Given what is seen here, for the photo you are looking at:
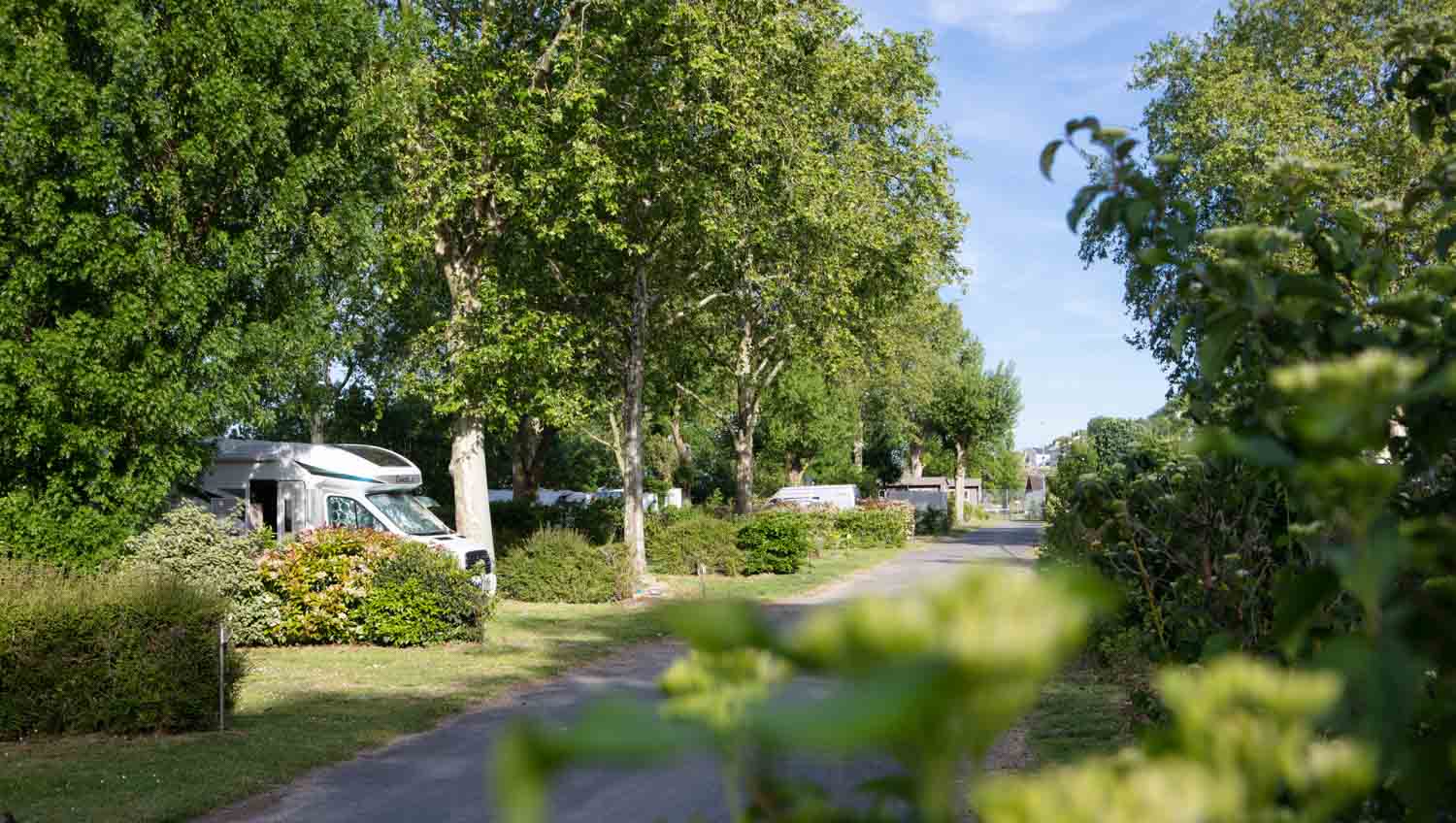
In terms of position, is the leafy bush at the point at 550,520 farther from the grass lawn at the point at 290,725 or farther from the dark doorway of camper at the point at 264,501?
the grass lawn at the point at 290,725

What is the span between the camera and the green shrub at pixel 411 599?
15109 millimetres

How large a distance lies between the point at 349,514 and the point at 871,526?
25111 mm

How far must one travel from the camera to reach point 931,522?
2120 inches

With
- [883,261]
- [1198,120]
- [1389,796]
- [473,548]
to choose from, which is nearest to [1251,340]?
[1389,796]

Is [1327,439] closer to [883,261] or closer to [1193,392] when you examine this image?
[1193,392]

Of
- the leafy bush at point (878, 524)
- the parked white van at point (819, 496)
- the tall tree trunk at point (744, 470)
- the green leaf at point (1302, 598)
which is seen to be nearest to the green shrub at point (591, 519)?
the tall tree trunk at point (744, 470)

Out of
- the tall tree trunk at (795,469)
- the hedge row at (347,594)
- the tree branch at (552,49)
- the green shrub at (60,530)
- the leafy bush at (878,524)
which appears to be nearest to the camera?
the green shrub at (60,530)

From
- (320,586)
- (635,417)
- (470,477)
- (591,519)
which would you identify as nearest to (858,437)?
(591,519)

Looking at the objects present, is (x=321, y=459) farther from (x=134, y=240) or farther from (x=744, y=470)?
(x=744, y=470)

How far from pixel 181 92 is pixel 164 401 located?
406 cm

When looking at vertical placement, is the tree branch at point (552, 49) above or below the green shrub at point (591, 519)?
above

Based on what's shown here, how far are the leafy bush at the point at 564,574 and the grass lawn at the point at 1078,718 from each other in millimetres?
10597

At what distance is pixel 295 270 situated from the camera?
15977mm

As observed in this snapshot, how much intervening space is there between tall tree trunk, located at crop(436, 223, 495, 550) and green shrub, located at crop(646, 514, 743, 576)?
264 inches
